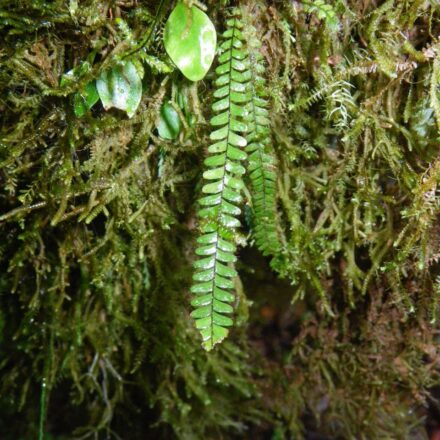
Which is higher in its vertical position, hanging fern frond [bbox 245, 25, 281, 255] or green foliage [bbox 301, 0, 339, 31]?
green foliage [bbox 301, 0, 339, 31]

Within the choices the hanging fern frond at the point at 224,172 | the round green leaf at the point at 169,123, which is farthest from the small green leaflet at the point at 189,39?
the round green leaf at the point at 169,123

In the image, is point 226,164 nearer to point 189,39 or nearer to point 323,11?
point 189,39

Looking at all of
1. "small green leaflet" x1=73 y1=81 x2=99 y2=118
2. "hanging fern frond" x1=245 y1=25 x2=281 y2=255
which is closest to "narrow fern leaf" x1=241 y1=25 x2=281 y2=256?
"hanging fern frond" x1=245 y1=25 x2=281 y2=255

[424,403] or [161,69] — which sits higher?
[161,69]

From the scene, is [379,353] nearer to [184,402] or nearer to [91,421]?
[184,402]

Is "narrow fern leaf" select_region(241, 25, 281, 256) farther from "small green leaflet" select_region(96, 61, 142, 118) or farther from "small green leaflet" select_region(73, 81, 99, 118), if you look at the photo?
"small green leaflet" select_region(73, 81, 99, 118)

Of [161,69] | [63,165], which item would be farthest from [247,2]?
[63,165]
